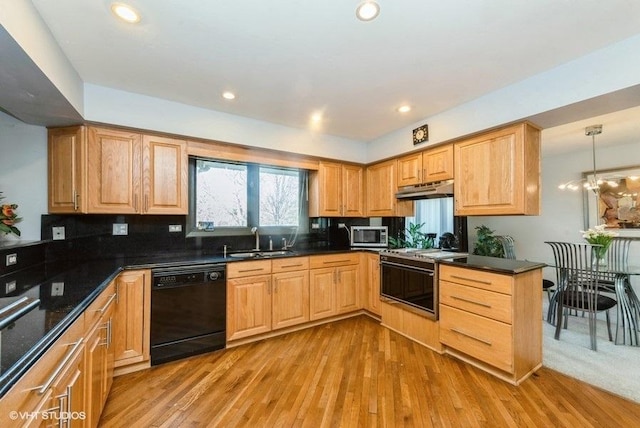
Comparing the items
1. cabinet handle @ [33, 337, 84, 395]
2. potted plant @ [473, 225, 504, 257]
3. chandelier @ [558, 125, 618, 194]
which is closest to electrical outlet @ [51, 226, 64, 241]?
cabinet handle @ [33, 337, 84, 395]

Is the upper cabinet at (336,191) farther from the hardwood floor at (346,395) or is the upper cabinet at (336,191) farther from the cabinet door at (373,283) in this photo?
the hardwood floor at (346,395)

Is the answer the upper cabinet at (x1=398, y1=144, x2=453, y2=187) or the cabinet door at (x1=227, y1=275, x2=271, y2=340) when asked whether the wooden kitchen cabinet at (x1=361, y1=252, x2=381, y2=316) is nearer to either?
the upper cabinet at (x1=398, y1=144, x2=453, y2=187)

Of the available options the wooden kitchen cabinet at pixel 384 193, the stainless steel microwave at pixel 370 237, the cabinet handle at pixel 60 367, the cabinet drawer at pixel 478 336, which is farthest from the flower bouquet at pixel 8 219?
the cabinet drawer at pixel 478 336

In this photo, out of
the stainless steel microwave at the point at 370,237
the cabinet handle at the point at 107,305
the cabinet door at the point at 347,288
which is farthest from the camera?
the stainless steel microwave at the point at 370,237

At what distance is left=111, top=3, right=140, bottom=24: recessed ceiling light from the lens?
4.80 ft

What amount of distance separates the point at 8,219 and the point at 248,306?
6.88 feet

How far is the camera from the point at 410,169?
331cm

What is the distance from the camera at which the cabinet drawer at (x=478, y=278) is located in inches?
83.0

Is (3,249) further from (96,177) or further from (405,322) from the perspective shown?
(405,322)

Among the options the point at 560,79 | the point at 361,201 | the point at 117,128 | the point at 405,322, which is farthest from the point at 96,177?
the point at 560,79

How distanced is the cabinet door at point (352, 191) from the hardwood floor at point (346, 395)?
73.3 inches

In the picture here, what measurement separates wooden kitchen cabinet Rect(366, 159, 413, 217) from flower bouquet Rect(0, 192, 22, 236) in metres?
3.65

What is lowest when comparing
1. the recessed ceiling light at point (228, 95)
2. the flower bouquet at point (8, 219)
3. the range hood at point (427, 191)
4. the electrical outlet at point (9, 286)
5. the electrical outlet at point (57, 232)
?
the electrical outlet at point (9, 286)

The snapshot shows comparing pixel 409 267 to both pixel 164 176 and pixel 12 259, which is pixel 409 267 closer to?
pixel 164 176
